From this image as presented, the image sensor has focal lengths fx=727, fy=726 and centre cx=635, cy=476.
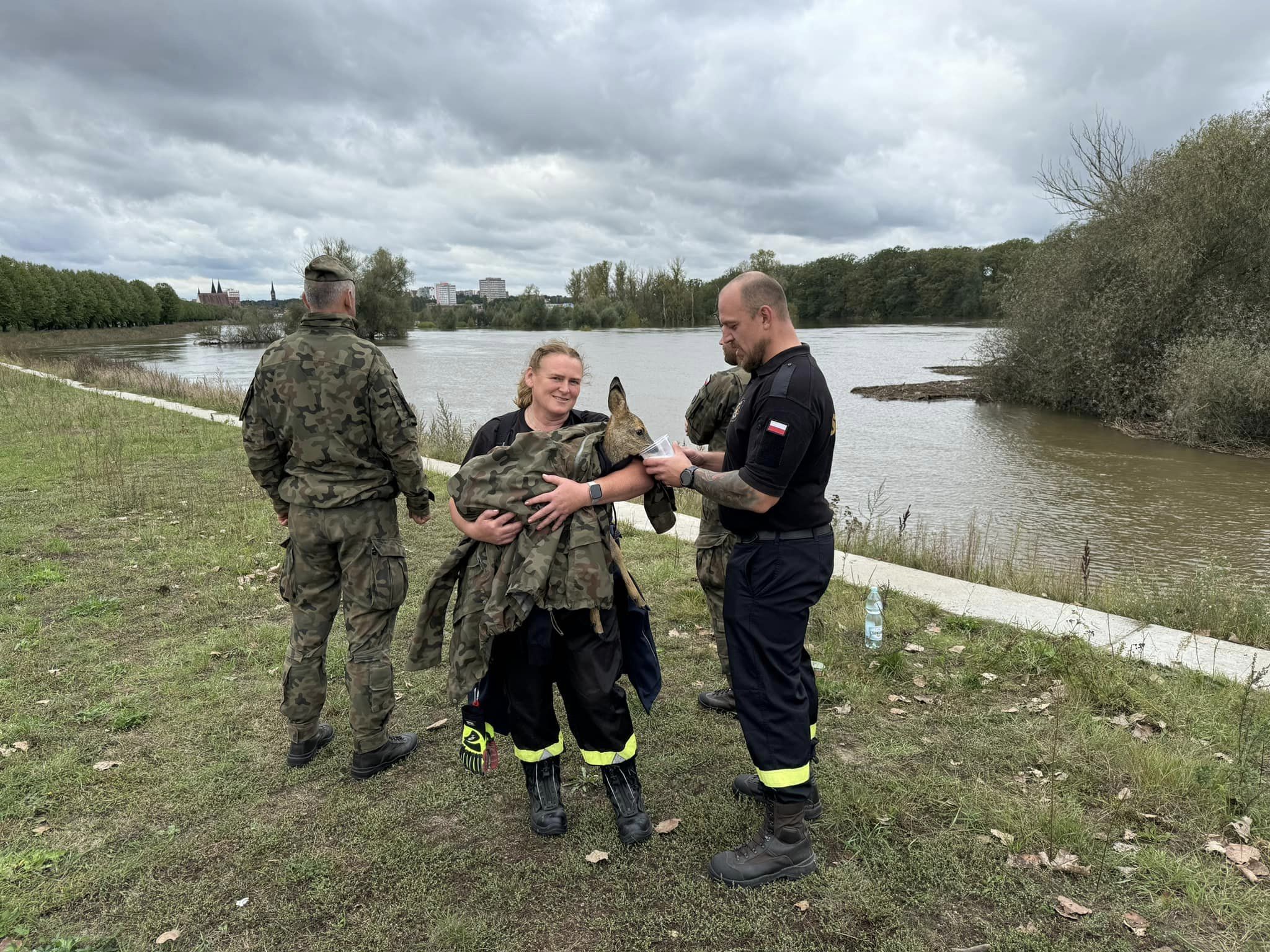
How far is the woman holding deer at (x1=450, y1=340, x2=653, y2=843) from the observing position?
2840 mm

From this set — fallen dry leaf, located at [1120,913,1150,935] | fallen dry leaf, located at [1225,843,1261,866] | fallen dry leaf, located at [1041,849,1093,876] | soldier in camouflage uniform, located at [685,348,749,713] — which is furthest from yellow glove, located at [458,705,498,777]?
fallen dry leaf, located at [1225,843,1261,866]

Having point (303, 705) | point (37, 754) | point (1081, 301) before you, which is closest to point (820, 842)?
point (303, 705)

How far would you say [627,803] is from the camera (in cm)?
319

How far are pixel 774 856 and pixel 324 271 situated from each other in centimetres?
332

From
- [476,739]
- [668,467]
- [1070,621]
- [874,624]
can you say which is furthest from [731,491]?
[1070,621]

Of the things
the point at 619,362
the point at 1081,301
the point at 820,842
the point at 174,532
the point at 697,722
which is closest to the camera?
the point at 820,842

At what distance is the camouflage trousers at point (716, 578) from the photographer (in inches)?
164

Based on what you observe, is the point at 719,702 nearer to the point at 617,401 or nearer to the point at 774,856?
the point at 774,856

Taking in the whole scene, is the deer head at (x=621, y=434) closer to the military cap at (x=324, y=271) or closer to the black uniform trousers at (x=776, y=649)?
the black uniform trousers at (x=776, y=649)

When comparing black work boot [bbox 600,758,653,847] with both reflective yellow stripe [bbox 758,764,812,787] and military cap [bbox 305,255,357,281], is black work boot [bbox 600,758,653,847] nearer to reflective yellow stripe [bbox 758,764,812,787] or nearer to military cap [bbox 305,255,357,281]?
reflective yellow stripe [bbox 758,764,812,787]

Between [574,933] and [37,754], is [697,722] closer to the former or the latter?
[574,933]

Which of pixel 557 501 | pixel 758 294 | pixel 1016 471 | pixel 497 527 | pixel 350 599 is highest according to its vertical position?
pixel 758 294

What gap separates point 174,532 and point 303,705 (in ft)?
17.7

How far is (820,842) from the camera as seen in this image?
321 centimetres
